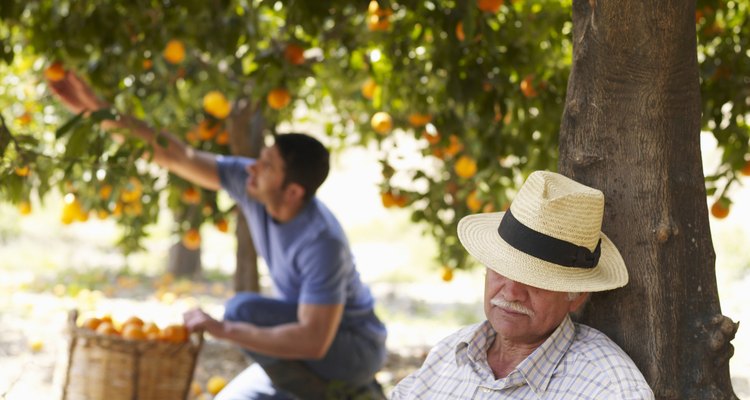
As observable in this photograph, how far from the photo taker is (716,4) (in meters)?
3.10

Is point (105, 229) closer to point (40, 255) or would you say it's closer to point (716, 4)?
point (40, 255)

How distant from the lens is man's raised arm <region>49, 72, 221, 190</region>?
3322mm

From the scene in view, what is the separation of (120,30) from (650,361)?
239 centimetres

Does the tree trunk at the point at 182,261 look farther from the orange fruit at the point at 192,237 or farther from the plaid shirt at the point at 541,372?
the plaid shirt at the point at 541,372

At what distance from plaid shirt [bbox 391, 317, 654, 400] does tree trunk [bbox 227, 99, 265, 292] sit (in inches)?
108

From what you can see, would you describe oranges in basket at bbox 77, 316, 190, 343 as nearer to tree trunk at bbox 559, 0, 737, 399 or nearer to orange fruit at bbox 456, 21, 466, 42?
orange fruit at bbox 456, 21, 466, 42

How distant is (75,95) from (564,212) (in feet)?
7.57

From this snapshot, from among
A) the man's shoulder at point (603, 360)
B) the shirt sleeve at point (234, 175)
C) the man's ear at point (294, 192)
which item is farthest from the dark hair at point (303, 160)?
the man's shoulder at point (603, 360)

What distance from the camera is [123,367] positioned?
3338mm

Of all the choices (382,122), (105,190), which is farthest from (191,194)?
(382,122)

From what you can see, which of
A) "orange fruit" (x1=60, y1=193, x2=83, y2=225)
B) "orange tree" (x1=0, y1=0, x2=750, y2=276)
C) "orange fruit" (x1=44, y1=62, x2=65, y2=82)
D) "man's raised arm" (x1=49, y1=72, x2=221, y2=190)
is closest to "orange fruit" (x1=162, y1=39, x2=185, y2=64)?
"orange tree" (x1=0, y1=0, x2=750, y2=276)

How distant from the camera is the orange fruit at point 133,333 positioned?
3371 mm

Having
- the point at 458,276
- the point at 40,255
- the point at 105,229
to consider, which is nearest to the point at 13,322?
the point at 40,255

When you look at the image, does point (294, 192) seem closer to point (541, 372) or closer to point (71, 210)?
point (71, 210)
